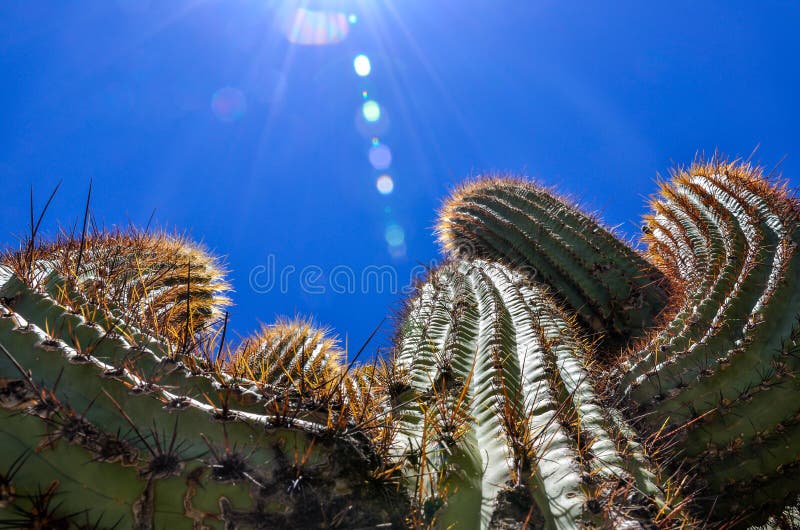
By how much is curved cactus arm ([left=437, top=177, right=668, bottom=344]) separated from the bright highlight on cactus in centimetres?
47

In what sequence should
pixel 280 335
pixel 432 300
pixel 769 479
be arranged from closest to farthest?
1. pixel 769 479
2. pixel 432 300
3. pixel 280 335

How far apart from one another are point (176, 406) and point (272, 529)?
0.45 m

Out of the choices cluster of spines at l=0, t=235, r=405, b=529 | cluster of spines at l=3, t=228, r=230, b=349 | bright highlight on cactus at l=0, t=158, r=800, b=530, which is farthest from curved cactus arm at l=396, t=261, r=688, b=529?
cluster of spines at l=3, t=228, r=230, b=349

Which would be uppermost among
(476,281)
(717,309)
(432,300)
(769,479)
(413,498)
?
(476,281)

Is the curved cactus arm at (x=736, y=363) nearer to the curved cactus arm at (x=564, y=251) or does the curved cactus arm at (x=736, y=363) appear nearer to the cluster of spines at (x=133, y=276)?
the curved cactus arm at (x=564, y=251)

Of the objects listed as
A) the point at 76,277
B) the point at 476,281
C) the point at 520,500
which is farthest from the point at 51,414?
the point at 476,281

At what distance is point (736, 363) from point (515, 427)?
1.57m

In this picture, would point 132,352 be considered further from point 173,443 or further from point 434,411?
point 434,411

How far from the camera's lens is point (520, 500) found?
4.71ft

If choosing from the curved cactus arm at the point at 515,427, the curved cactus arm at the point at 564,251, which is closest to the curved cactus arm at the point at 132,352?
the curved cactus arm at the point at 515,427

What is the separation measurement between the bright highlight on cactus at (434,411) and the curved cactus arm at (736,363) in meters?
0.01

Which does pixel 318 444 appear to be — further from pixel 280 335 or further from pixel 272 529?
pixel 280 335

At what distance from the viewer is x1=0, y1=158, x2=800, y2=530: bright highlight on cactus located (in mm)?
Result: 1235

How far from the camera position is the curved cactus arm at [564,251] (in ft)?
13.1
